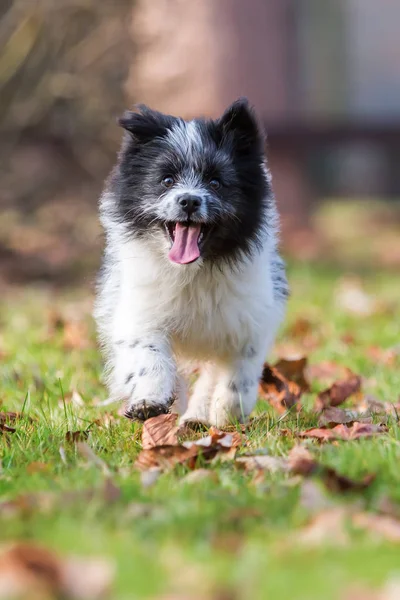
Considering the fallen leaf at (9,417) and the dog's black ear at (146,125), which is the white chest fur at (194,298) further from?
the fallen leaf at (9,417)

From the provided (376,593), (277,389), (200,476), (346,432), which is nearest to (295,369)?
(277,389)

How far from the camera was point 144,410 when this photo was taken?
162 inches

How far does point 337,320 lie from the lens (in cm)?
780

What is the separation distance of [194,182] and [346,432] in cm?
123

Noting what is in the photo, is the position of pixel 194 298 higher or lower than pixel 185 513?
higher

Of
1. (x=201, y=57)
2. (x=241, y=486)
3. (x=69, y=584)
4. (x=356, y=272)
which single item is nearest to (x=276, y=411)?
(x=241, y=486)

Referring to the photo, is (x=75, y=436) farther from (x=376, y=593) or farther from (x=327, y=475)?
(x=376, y=593)

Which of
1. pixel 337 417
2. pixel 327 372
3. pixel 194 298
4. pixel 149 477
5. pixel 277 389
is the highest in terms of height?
pixel 194 298

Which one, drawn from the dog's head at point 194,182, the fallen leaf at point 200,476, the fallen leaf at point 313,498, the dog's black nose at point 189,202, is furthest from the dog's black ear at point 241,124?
the fallen leaf at point 313,498

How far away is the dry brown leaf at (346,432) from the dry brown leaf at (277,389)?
911mm

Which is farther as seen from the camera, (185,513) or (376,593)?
(185,513)

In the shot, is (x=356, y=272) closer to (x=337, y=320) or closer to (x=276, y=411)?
(x=337, y=320)

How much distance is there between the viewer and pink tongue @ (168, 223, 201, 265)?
4246 millimetres

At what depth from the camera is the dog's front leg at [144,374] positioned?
13.6ft
